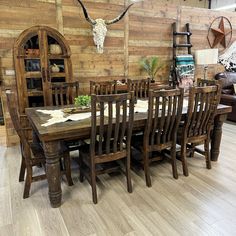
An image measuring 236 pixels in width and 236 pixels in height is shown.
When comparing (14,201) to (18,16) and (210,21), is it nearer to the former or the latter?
(18,16)

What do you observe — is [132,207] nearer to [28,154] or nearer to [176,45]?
[28,154]

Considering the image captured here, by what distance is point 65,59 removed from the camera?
143 inches

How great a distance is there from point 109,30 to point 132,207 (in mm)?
3370

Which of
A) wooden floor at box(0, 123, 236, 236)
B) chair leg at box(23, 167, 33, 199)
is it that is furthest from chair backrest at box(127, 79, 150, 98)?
chair leg at box(23, 167, 33, 199)

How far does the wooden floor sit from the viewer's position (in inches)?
71.5

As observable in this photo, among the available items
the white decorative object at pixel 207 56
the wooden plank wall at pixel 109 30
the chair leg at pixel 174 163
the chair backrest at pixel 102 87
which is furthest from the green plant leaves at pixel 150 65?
the chair leg at pixel 174 163

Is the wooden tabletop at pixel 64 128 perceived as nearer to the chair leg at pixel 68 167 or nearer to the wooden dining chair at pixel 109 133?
the wooden dining chair at pixel 109 133

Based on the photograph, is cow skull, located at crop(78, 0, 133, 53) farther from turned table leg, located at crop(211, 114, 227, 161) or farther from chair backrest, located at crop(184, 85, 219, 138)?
turned table leg, located at crop(211, 114, 227, 161)

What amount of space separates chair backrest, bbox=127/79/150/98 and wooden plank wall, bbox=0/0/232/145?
3.50 feet

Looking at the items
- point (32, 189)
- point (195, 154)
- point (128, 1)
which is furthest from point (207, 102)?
point (128, 1)

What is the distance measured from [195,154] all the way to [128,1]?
3.19 m

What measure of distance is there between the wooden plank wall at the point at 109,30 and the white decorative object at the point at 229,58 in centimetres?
82

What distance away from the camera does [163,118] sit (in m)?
2.24

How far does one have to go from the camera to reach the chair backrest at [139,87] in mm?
3480
